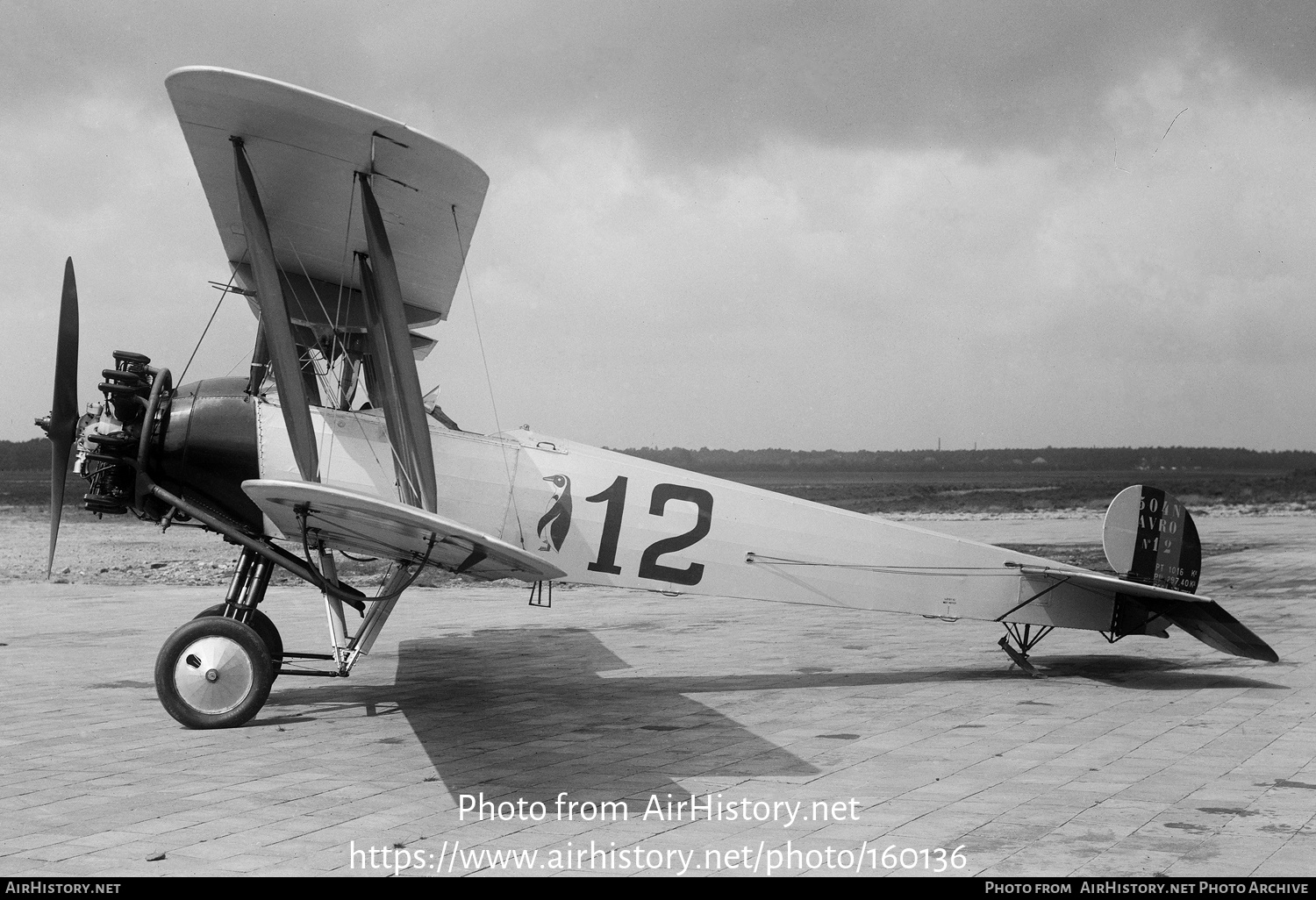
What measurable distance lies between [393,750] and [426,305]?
4.56 metres

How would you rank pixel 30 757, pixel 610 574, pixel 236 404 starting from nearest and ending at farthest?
pixel 30 757
pixel 236 404
pixel 610 574

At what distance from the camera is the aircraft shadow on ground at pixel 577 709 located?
5926 millimetres

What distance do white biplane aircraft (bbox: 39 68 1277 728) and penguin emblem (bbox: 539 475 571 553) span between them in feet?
0.05

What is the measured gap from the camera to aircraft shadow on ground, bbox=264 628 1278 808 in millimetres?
5926

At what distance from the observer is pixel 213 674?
706cm

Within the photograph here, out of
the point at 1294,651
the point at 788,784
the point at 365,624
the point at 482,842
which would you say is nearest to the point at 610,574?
the point at 365,624

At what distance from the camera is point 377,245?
6.79 metres

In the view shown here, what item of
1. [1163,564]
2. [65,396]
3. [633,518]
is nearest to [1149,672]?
[1163,564]

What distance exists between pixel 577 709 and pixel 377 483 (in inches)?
86.3

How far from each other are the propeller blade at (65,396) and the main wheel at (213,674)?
1.17 m

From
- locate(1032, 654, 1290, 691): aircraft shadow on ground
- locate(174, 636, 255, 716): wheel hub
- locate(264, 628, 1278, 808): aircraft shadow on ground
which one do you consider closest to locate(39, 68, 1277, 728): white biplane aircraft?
locate(174, 636, 255, 716): wheel hub

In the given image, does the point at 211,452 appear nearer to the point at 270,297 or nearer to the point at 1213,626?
the point at 270,297

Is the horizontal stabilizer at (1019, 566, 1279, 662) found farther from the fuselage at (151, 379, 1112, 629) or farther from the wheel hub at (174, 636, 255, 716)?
the wheel hub at (174, 636, 255, 716)

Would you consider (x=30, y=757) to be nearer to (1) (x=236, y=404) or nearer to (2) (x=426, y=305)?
(1) (x=236, y=404)
